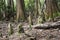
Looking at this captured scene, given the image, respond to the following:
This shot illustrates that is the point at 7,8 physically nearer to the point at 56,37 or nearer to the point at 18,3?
the point at 18,3

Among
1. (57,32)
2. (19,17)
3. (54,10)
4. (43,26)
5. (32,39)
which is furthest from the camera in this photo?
(19,17)

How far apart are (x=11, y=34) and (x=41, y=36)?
4.66ft

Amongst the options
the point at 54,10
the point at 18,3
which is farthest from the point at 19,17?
the point at 54,10

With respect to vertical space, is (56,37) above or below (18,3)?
below

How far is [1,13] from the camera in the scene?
1759 centimetres

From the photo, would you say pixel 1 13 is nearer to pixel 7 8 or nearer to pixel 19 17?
pixel 7 8

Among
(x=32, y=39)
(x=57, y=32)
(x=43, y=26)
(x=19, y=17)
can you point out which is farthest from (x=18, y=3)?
(x=32, y=39)

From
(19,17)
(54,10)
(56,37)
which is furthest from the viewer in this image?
(19,17)

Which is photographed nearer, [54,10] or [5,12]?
[54,10]

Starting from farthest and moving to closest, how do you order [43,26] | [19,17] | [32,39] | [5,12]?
[5,12]
[19,17]
[43,26]
[32,39]

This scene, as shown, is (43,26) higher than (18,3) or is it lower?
lower

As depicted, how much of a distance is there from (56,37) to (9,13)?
11424mm

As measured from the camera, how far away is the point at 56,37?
7.11 meters

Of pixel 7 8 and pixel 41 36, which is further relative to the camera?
pixel 7 8
